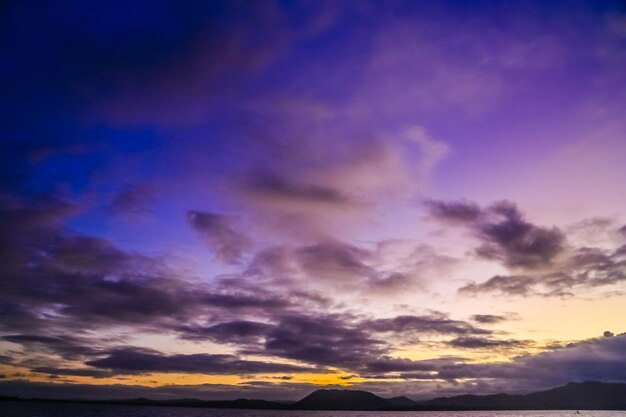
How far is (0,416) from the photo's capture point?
175125 millimetres

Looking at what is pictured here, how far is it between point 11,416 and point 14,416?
2.59 metres

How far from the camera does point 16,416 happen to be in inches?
7151

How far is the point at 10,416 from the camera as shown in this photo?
184250mm

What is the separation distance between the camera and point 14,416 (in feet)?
599

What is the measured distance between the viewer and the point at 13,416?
601 feet

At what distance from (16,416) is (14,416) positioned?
192 centimetres

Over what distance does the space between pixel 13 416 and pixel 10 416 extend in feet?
8.04

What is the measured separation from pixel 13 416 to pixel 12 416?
0.82 m

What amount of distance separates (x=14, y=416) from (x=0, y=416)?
8374 mm

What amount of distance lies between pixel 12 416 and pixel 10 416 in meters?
1.64

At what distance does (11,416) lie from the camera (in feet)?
603

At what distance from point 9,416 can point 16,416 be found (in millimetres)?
5260
